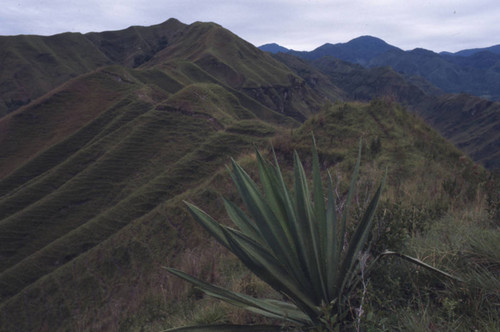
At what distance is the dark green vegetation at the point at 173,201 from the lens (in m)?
1.94

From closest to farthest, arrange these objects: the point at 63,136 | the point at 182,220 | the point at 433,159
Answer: the point at 433,159 < the point at 182,220 < the point at 63,136

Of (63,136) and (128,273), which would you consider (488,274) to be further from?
(63,136)

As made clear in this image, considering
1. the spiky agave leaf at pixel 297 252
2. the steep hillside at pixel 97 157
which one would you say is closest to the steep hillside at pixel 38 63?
the steep hillside at pixel 97 157

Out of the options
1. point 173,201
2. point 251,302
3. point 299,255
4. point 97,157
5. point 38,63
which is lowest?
point 97,157

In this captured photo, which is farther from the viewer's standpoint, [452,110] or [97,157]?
[452,110]

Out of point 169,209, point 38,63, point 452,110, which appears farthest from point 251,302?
point 452,110

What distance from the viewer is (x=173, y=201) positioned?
1435 cm

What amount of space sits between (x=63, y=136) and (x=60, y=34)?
3754 inches

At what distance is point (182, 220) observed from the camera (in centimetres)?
1175

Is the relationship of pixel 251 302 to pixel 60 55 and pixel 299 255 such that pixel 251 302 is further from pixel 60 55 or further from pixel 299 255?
pixel 60 55

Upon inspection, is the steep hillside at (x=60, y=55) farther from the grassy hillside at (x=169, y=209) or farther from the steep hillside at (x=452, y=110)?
the steep hillside at (x=452, y=110)

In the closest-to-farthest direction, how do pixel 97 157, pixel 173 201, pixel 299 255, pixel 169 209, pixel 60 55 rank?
pixel 299 255, pixel 169 209, pixel 173 201, pixel 97 157, pixel 60 55

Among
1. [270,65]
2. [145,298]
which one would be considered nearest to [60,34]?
[270,65]

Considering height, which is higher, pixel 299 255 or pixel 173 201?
pixel 299 255
